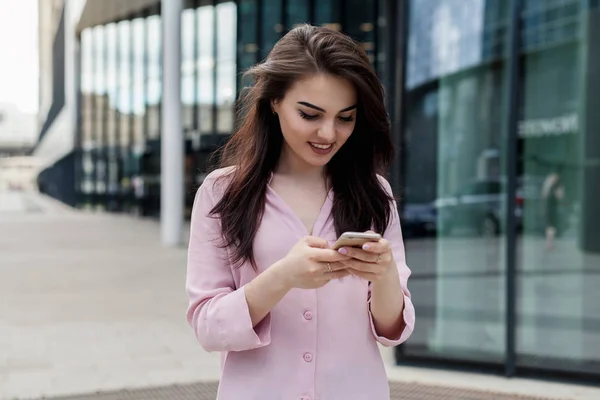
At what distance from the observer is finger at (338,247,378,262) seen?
1251 millimetres

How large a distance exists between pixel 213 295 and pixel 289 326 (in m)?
0.19

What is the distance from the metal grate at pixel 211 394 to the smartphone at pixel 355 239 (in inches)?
144

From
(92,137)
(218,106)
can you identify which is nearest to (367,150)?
(218,106)

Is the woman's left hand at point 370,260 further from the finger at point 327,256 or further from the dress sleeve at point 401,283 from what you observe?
the dress sleeve at point 401,283

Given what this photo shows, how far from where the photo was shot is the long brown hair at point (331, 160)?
1429 millimetres

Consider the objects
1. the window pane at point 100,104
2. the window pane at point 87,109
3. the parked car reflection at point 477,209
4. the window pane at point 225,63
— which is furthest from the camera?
the window pane at point 87,109

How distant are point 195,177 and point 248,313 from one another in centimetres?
1969

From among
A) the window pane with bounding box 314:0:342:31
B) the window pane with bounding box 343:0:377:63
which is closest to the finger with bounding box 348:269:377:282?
the window pane with bounding box 343:0:377:63

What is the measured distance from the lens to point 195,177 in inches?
818

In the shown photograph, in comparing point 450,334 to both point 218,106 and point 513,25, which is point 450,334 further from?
point 218,106

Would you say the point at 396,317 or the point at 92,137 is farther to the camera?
the point at 92,137

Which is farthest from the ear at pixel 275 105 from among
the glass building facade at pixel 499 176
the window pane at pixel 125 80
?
the window pane at pixel 125 80

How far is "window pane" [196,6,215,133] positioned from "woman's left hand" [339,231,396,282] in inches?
769

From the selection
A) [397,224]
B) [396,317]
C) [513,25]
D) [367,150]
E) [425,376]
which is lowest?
[425,376]
